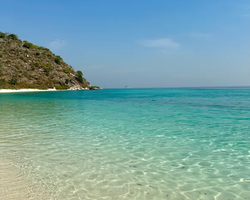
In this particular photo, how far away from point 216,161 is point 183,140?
3137 mm

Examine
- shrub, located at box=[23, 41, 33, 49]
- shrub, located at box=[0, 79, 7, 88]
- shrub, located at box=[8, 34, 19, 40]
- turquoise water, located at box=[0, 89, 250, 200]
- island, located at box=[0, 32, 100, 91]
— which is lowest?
turquoise water, located at box=[0, 89, 250, 200]

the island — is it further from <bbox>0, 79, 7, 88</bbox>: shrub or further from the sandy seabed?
the sandy seabed

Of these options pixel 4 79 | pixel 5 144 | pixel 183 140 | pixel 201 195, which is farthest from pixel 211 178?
pixel 4 79

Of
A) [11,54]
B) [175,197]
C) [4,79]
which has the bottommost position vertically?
[175,197]

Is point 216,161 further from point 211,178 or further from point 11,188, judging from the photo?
point 11,188

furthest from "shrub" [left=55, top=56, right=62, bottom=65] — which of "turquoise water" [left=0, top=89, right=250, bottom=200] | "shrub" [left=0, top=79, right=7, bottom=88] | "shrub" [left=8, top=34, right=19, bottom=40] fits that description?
"turquoise water" [left=0, top=89, right=250, bottom=200]

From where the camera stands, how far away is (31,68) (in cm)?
13038

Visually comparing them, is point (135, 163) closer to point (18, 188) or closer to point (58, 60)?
point (18, 188)

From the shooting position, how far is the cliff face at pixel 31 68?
4577 inches

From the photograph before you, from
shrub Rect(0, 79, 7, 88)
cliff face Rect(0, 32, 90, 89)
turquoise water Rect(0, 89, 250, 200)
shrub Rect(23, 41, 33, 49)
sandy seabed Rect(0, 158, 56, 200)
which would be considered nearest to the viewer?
sandy seabed Rect(0, 158, 56, 200)

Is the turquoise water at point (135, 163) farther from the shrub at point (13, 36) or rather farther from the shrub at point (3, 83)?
the shrub at point (13, 36)

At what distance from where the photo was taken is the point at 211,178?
6.34 meters

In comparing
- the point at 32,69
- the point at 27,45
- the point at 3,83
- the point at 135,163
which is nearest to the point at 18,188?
the point at 135,163

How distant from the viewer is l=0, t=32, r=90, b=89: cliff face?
116 meters
